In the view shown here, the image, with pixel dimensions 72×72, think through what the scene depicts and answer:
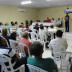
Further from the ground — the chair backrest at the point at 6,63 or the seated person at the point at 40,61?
the seated person at the point at 40,61

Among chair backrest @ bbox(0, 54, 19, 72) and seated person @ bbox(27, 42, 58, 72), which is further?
chair backrest @ bbox(0, 54, 19, 72)

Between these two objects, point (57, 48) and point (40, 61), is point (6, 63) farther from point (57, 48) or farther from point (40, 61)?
point (57, 48)

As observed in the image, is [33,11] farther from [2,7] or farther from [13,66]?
[13,66]

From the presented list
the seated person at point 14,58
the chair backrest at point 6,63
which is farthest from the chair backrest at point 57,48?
the chair backrest at point 6,63

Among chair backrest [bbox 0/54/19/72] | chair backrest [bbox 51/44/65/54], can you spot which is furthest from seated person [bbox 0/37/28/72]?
chair backrest [bbox 51/44/65/54]

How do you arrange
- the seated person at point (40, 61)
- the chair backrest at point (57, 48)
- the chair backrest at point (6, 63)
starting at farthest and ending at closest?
1. the chair backrest at point (57, 48)
2. the chair backrest at point (6, 63)
3. the seated person at point (40, 61)

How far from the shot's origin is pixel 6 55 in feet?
7.05

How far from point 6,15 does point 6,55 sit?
9971 mm

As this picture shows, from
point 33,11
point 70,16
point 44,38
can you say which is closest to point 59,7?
point 70,16

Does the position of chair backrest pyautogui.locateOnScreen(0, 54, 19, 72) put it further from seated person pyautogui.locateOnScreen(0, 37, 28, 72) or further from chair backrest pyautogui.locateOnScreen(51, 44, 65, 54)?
chair backrest pyautogui.locateOnScreen(51, 44, 65, 54)

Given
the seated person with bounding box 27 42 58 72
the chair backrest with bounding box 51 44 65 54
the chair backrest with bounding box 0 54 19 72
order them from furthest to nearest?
the chair backrest with bounding box 51 44 65 54 → the chair backrest with bounding box 0 54 19 72 → the seated person with bounding box 27 42 58 72

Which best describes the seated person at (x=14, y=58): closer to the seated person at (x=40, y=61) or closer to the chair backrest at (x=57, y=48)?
the seated person at (x=40, y=61)

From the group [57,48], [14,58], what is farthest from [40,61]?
[57,48]

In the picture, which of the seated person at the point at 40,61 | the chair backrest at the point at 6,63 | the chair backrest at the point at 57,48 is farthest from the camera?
the chair backrest at the point at 57,48
